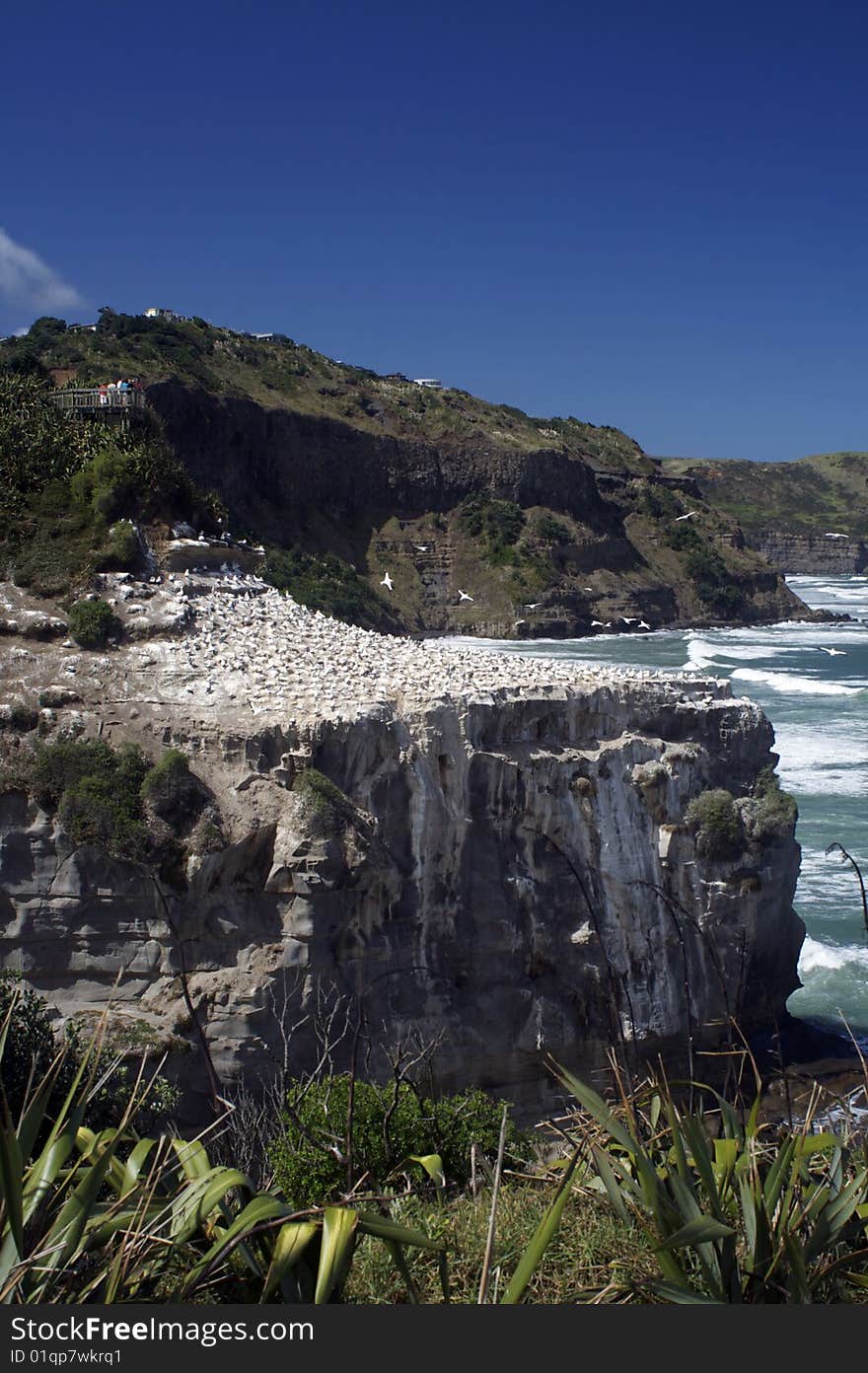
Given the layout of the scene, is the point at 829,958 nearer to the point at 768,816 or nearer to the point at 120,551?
the point at 768,816

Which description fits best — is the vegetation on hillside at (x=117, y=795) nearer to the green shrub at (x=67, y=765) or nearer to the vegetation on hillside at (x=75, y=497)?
the green shrub at (x=67, y=765)

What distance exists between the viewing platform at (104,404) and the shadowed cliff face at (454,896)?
9.95 meters

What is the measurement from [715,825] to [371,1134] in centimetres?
775

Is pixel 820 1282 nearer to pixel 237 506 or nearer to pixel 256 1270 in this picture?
pixel 256 1270

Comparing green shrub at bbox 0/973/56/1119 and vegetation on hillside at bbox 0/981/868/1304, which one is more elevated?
vegetation on hillside at bbox 0/981/868/1304

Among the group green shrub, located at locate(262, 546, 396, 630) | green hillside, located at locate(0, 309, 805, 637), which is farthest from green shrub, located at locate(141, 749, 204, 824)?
green shrub, located at locate(262, 546, 396, 630)

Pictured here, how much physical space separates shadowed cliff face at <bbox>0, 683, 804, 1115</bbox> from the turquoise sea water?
283cm

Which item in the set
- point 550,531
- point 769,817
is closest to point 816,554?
point 550,531

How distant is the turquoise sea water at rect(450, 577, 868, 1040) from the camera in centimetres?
2038

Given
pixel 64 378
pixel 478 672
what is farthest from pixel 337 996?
pixel 64 378

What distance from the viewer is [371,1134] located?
908cm

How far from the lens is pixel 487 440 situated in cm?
7462

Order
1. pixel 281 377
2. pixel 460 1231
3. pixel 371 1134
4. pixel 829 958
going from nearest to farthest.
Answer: pixel 460 1231 → pixel 371 1134 → pixel 829 958 → pixel 281 377

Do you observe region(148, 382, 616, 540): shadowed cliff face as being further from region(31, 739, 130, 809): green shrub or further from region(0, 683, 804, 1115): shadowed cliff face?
region(31, 739, 130, 809): green shrub
